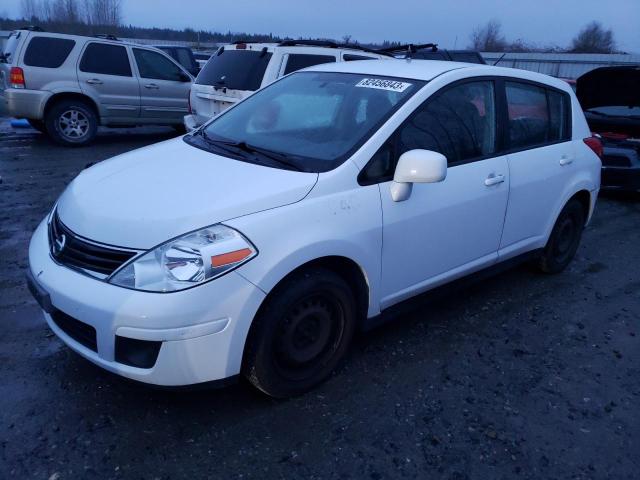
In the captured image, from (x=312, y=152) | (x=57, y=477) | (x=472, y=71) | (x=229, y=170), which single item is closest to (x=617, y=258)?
(x=472, y=71)

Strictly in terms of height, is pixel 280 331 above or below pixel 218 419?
above

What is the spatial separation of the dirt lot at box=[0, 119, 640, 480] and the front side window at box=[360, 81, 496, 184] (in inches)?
46.0

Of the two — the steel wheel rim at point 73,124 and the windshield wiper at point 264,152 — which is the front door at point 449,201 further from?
the steel wheel rim at point 73,124

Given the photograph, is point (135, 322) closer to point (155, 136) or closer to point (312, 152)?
point (312, 152)

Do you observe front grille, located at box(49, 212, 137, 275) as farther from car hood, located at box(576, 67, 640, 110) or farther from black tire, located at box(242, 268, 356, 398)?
car hood, located at box(576, 67, 640, 110)

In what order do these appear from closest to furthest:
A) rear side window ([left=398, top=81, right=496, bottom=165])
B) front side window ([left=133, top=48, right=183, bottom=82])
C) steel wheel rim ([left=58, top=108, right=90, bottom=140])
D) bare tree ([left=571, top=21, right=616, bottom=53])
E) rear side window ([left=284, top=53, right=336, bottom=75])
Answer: rear side window ([left=398, top=81, right=496, bottom=165])
rear side window ([left=284, top=53, right=336, bottom=75])
steel wheel rim ([left=58, top=108, right=90, bottom=140])
front side window ([left=133, top=48, right=183, bottom=82])
bare tree ([left=571, top=21, right=616, bottom=53])

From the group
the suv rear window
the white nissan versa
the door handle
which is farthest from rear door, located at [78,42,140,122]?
the door handle

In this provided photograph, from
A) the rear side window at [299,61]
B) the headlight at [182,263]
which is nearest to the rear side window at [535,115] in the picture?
the headlight at [182,263]

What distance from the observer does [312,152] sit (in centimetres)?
305

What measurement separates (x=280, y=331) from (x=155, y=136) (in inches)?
382

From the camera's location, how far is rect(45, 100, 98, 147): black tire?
9.16m

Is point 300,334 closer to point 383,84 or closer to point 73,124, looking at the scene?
point 383,84

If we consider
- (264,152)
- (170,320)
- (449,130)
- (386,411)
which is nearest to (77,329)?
(170,320)

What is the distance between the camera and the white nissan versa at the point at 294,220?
2.41 meters
